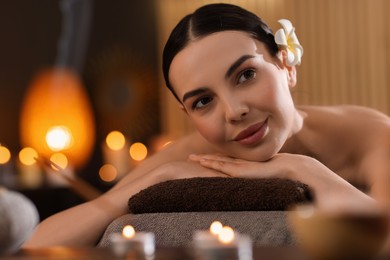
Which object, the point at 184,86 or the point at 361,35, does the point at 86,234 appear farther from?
the point at 361,35

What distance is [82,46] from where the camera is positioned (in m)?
5.59

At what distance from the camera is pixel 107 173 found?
18.1 ft

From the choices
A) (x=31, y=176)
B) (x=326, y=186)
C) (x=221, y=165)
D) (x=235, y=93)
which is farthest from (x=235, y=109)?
(x=31, y=176)

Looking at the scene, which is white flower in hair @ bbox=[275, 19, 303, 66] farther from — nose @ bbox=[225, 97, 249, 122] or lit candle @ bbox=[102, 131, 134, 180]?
lit candle @ bbox=[102, 131, 134, 180]

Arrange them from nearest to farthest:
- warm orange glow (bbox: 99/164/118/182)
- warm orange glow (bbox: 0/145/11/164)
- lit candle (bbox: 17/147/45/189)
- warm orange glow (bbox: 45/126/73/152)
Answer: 1. lit candle (bbox: 17/147/45/189)
2. warm orange glow (bbox: 0/145/11/164)
3. warm orange glow (bbox: 45/126/73/152)
4. warm orange glow (bbox: 99/164/118/182)

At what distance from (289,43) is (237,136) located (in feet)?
1.06

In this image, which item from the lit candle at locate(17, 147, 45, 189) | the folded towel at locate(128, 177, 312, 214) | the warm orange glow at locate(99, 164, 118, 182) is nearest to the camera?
the folded towel at locate(128, 177, 312, 214)

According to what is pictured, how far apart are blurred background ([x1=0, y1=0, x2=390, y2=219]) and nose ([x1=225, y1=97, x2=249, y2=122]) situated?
3735mm

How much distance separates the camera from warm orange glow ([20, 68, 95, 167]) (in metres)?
5.45

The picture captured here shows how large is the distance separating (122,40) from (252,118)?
13.4ft

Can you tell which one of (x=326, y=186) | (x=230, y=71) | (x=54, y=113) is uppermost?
(x=230, y=71)

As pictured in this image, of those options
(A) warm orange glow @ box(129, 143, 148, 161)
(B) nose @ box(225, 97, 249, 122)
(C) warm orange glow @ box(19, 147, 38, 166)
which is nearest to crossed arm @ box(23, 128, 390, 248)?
(B) nose @ box(225, 97, 249, 122)

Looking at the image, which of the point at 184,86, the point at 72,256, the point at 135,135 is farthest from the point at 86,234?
the point at 135,135

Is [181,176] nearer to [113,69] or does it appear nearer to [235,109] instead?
[235,109]
